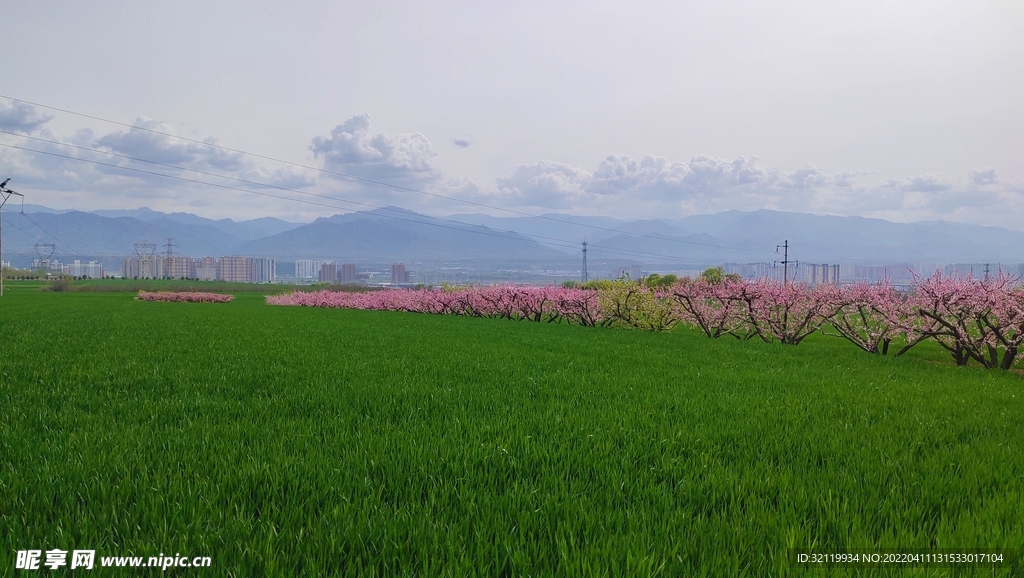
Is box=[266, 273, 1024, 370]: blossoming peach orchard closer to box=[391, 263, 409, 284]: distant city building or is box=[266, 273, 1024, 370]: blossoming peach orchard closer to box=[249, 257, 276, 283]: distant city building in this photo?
box=[391, 263, 409, 284]: distant city building

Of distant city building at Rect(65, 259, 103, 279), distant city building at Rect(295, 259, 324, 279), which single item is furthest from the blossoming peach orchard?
distant city building at Rect(295, 259, 324, 279)

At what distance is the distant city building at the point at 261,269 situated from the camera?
390ft

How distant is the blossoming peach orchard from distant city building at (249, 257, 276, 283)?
378 feet

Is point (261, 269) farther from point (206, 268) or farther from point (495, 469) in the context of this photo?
point (495, 469)

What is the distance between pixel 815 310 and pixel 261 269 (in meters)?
136

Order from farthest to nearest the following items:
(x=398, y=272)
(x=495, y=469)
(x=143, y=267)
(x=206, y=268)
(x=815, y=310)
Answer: (x=206, y=268) < (x=398, y=272) < (x=143, y=267) < (x=815, y=310) < (x=495, y=469)

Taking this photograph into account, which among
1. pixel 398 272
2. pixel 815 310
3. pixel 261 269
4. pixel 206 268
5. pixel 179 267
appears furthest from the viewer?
pixel 261 269

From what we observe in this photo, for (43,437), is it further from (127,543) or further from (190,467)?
(127,543)

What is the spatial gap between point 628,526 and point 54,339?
11.0 metres

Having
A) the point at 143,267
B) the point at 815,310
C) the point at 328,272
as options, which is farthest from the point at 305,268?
the point at 815,310

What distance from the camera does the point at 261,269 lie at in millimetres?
127500

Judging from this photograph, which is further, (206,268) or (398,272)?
(206,268)

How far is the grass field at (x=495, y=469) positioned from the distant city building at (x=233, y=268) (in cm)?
11409

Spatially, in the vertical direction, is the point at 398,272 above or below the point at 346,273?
above
